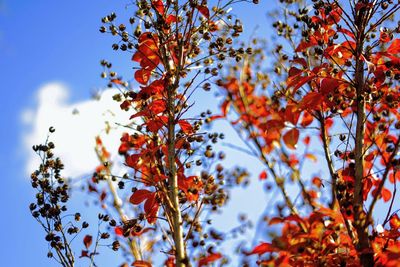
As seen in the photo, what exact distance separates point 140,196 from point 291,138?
141 cm

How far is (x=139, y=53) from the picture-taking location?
3.38m

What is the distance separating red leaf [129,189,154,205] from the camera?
3251mm

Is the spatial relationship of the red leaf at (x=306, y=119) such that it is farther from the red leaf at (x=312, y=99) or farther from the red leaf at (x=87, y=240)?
the red leaf at (x=87, y=240)

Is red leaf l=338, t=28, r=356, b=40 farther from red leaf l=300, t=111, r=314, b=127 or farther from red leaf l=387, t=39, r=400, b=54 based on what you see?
red leaf l=300, t=111, r=314, b=127

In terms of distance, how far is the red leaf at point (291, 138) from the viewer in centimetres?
366

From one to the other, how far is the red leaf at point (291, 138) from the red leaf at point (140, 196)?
128 cm

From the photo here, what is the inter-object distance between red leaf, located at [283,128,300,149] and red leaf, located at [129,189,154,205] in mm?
1283

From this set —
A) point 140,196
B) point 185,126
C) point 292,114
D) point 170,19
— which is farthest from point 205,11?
point 140,196

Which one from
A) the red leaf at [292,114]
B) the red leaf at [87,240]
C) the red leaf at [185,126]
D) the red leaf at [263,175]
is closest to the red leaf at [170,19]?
the red leaf at [185,126]

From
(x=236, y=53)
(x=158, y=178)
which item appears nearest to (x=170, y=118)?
(x=158, y=178)

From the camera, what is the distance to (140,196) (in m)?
3.28

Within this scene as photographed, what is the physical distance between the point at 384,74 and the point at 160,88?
1.73m

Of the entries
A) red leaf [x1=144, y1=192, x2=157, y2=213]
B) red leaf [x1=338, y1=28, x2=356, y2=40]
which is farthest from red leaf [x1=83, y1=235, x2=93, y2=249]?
red leaf [x1=338, y1=28, x2=356, y2=40]

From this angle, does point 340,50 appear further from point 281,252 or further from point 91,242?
point 91,242
